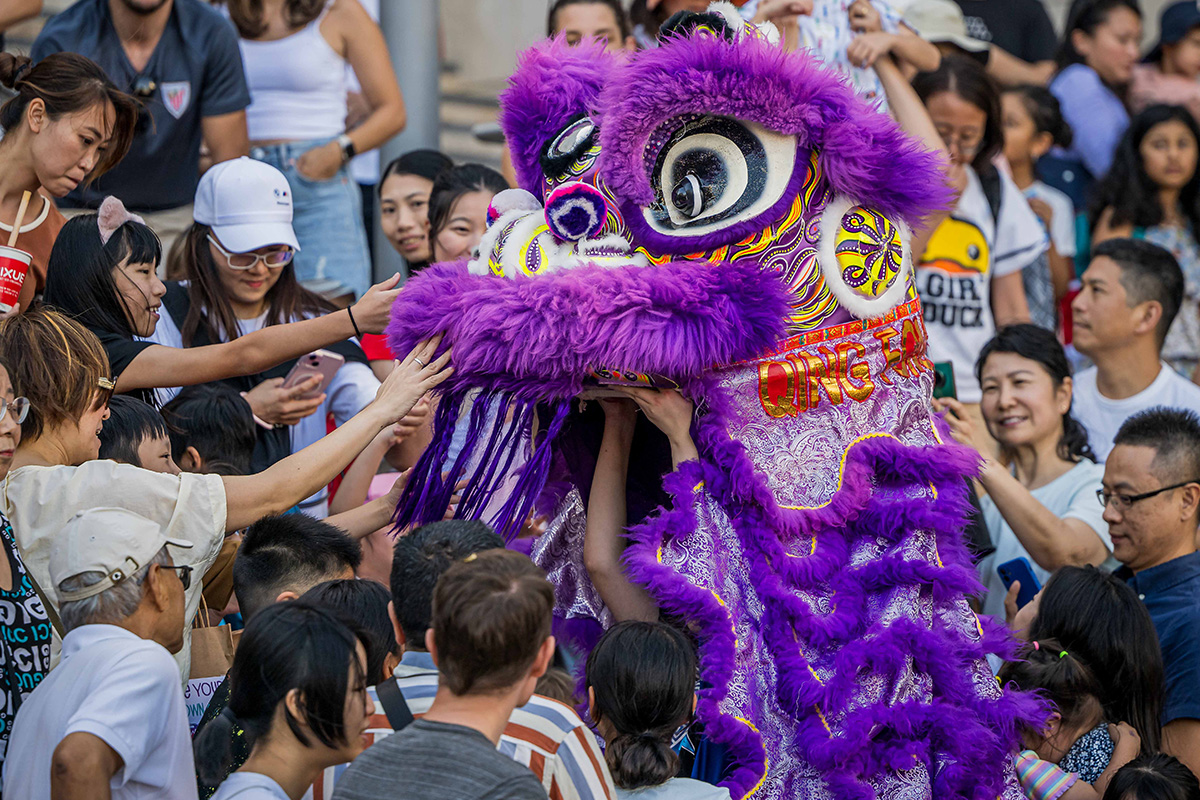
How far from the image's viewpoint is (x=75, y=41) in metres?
4.79

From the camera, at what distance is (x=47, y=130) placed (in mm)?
3695

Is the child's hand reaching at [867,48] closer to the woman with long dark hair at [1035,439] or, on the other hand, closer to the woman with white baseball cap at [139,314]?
the woman with long dark hair at [1035,439]

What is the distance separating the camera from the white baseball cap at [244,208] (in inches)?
160

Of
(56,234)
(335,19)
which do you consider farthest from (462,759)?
(335,19)

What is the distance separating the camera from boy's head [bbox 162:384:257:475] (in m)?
3.73

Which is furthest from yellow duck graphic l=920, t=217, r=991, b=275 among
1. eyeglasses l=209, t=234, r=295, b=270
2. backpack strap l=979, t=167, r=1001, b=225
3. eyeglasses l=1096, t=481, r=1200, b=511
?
eyeglasses l=209, t=234, r=295, b=270

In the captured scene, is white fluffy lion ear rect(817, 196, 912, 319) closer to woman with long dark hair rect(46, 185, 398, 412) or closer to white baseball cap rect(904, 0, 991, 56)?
woman with long dark hair rect(46, 185, 398, 412)

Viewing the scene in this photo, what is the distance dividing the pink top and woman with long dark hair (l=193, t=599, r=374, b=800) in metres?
5.74

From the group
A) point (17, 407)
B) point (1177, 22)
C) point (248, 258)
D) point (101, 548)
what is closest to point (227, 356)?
point (248, 258)

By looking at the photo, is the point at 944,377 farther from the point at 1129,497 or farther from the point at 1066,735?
the point at 1066,735

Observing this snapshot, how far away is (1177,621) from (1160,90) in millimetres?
4080

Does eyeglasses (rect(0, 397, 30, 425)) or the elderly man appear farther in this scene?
eyeglasses (rect(0, 397, 30, 425))

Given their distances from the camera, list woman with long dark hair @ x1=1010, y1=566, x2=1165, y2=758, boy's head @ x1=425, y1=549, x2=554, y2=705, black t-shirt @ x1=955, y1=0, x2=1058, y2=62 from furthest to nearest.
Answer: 1. black t-shirt @ x1=955, y1=0, x2=1058, y2=62
2. woman with long dark hair @ x1=1010, y1=566, x2=1165, y2=758
3. boy's head @ x1=425, y1=549, x2=554, y2=705

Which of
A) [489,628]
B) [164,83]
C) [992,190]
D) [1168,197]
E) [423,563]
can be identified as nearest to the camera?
[489,628]
